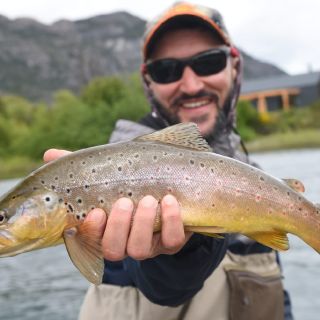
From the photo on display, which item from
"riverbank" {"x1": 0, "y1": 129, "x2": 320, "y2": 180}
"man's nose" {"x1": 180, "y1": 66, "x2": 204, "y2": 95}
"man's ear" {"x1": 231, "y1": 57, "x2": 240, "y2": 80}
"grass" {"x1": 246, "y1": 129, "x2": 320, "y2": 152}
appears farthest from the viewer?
"grass" {"x1": 246, "y1": 129, "x2": 320, "y2": 152}

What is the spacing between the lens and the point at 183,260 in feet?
8.46

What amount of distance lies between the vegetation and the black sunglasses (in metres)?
31.6

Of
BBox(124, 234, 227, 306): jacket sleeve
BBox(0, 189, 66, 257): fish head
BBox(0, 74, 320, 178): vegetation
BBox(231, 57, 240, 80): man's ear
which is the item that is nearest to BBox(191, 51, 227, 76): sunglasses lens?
BBox(231, 57, 240, 80): man's ear

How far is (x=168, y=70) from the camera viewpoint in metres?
3.67

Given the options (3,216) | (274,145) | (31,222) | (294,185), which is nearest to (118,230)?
(31,222)

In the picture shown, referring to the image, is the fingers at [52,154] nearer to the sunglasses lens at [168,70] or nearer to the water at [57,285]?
the sunglasses lens at [168,70]

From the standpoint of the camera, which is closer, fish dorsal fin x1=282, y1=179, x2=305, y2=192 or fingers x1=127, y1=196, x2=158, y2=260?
fingers x1=127, y1=196, x2=158, y2=260

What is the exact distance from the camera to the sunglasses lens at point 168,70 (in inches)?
144

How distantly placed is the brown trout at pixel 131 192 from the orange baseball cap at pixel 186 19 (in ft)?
5.08

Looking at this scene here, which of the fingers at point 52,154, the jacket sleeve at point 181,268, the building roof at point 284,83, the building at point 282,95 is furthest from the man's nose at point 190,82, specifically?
the building roof at point 284,83

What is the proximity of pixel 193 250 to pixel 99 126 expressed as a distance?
40.9 m

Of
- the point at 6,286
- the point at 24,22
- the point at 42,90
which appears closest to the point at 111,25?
the point at 24,22

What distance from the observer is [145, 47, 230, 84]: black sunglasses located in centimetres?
366

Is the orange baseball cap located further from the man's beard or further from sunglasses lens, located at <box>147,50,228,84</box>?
the man's beard
